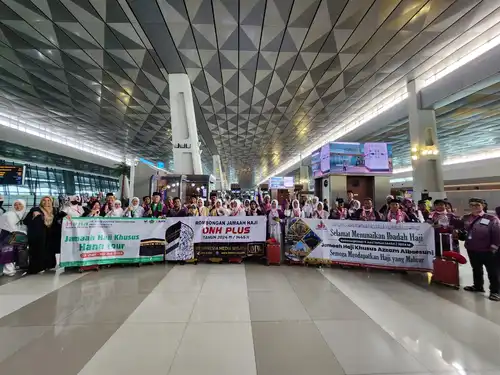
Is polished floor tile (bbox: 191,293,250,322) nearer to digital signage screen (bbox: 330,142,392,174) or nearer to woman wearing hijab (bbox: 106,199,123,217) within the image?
woman wearing hijab (bbox: 106,199,123,217)

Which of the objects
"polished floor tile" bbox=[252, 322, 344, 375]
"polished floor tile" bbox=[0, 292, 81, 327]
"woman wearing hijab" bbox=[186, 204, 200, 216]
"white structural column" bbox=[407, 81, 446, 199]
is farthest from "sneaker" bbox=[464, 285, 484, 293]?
"white structural column" bbox=[407, 81, 446, 199]

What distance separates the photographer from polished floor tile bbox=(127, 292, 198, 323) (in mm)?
3148

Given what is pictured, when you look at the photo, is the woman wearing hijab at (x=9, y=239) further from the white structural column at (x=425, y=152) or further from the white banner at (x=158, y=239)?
the white structural column at (x=425, y=152)

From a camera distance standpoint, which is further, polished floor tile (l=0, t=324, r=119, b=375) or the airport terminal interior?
the airport terminal interior

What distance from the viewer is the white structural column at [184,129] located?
42.1ft

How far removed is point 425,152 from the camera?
12.9 meters

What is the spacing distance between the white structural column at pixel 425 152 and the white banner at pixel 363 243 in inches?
381

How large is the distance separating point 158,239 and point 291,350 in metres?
4.39

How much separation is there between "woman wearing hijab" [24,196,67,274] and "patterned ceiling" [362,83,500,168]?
18.0 meters

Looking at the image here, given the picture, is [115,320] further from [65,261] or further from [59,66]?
[59,66]

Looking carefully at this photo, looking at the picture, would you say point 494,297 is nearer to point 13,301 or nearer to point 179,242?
point 179,242

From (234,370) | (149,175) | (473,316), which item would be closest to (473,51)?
(473,316)

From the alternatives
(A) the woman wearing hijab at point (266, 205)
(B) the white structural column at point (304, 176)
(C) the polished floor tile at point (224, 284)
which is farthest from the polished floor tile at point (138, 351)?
(B) the white structural column at point (304, 176)

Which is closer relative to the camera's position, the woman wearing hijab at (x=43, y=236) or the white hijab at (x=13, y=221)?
the white hijab at (x=13, y=221)
